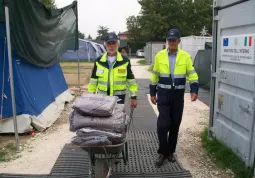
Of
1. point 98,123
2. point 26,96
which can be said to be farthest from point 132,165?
point 26,96

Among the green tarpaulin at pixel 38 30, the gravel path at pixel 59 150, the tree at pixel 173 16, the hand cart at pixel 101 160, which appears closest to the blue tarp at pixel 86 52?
the tree at pixel 173 16

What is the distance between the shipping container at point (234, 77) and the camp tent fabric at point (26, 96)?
357 centimetres

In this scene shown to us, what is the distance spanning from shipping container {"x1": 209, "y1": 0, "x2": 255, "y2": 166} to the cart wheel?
2037 mm

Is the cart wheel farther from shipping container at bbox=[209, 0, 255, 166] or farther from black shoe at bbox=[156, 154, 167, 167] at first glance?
shipping container at bbox=[209, 0, 255, 166]

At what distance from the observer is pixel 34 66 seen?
7203 millimetres

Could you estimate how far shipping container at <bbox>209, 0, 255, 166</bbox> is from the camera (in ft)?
14.1

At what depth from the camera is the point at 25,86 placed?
6.49 m

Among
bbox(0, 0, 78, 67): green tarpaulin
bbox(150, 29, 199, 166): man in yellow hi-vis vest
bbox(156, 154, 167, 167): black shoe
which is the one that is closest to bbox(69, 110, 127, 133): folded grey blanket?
bbox(150, 29, 199, 166): man in yellow hi-vis vest

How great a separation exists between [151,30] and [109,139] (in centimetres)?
4298

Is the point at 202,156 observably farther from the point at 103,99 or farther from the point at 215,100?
the point at 103,99

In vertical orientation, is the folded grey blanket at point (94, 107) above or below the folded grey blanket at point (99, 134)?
above

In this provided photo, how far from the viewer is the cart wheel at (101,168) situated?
3533mm

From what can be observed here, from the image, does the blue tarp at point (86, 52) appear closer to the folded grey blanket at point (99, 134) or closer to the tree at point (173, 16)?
the tree at point (173, 16)

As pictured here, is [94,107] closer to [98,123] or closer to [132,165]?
[98,123]
